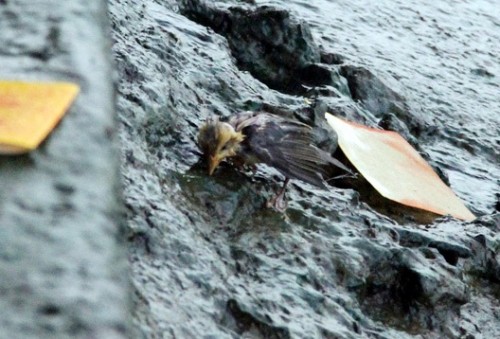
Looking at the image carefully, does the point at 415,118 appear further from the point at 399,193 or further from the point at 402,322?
the point at 402,322

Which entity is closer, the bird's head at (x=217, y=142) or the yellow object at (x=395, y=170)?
the bird's head at (x=217, y=142)

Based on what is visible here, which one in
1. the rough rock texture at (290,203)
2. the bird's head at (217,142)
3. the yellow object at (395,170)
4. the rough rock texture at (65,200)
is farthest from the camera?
the yellow object at (395,170)

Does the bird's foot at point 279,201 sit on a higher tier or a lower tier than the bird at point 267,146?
lower

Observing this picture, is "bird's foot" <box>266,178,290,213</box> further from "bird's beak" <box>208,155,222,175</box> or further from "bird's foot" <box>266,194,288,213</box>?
"bird's beak" <box>208,155,222,175</box>

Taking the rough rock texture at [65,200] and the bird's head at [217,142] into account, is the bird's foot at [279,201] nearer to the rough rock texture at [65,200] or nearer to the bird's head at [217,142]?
the bird's head at [217,142]

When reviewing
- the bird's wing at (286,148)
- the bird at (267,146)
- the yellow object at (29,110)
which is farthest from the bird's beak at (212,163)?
the yellow object at (29,110)

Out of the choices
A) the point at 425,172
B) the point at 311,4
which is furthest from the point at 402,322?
the point at 311,4

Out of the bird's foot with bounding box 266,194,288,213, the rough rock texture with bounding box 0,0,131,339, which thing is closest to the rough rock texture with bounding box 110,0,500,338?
the bird's foot with bounding box 266,194,288,213
